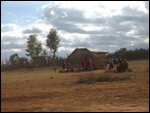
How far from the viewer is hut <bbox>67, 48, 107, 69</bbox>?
178ft

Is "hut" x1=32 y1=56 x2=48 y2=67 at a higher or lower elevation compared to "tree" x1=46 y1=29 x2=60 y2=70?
lower

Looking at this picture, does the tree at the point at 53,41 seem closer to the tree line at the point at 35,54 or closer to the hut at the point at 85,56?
the tree line at the point at 35,54

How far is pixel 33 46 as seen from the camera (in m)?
79.7

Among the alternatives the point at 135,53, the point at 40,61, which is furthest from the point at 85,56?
the point at 135,53

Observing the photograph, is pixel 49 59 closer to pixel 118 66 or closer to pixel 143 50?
pixel 143 50

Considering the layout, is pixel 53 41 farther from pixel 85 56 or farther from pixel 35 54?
pixel 85 56

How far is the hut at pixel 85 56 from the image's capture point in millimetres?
54144

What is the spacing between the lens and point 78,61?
192ft

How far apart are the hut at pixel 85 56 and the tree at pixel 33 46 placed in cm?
2079

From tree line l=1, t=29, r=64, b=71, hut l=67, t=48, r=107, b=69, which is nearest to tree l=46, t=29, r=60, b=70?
tree line l=1, t=29, r=64, b=71

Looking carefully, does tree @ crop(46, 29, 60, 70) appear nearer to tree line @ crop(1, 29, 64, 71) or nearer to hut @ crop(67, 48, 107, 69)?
tree line @ crop(1, 29, 64, 71)

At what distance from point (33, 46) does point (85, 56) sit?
2488 cm

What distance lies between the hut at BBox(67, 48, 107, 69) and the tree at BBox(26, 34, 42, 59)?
20.8m

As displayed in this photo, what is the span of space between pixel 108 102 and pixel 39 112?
10.8ft
